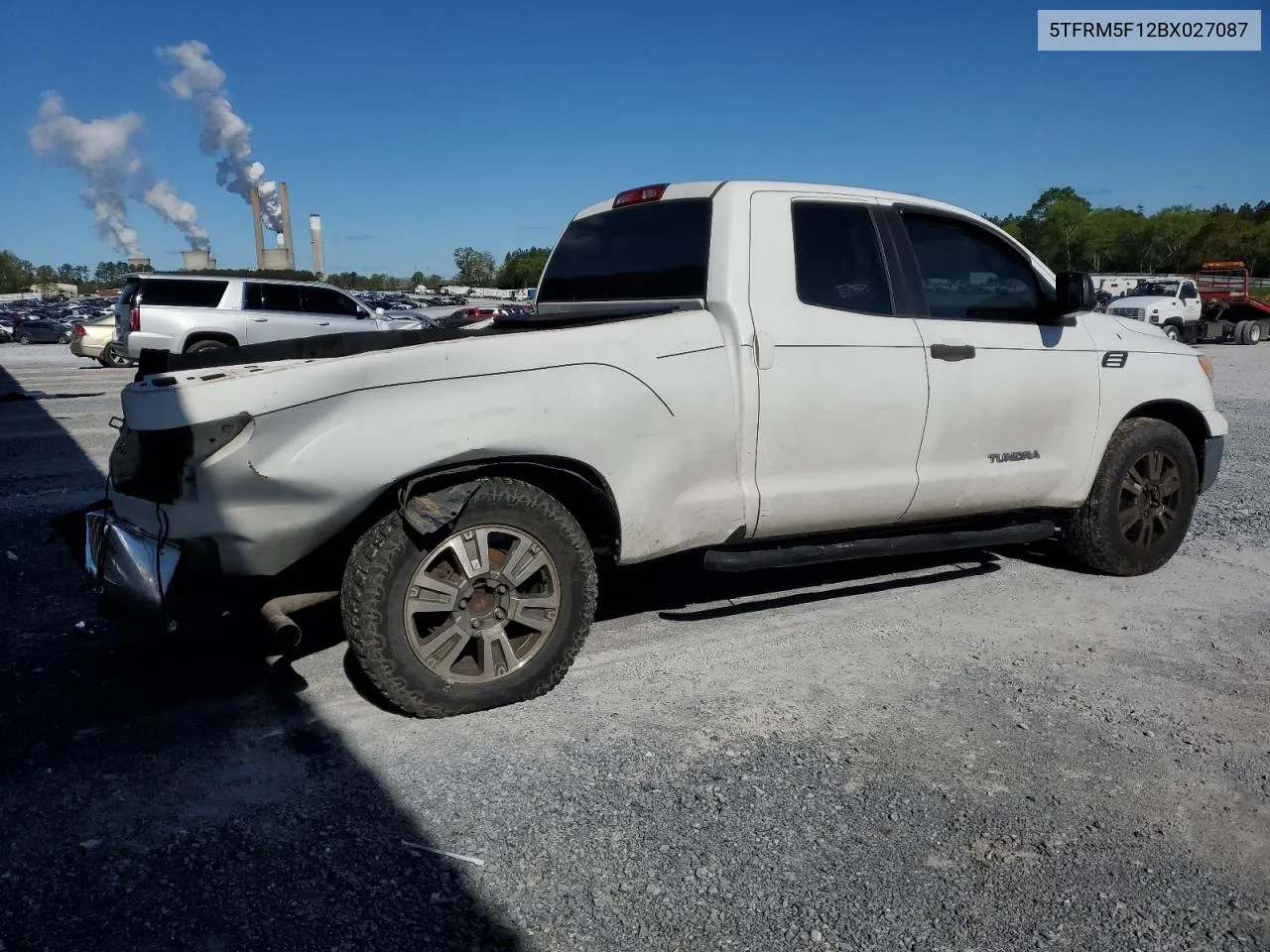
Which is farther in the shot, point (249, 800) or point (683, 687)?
point (683, 687)

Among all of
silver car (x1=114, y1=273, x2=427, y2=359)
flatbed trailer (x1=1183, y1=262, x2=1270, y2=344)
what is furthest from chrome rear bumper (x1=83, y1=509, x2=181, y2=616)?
flatbed trailer (x1=1183, y1=262, x2=1270, y2=344)

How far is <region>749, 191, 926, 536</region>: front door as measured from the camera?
4.00 m

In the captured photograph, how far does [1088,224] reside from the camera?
91.8 m

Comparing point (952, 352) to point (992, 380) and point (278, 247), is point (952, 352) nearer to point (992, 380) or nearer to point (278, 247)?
point (992, 380)

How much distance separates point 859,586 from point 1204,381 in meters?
2.29

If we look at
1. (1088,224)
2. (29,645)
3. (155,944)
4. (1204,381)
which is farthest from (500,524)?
(1088,224)

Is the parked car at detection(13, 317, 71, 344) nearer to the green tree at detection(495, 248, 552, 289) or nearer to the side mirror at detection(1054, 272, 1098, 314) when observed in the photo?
the side mirror at detection(1054, 272, 1098, 314)

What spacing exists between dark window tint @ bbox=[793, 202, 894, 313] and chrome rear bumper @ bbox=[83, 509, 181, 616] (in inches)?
103

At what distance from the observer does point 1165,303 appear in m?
28.8

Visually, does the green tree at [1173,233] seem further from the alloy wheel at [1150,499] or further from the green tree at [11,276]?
the green tree at [11,276]

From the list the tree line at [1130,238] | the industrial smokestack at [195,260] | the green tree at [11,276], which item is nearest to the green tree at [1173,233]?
the tree line at [1130,238]

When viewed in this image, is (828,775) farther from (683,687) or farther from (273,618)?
(273,618)

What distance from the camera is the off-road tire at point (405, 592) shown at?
3.29 meters

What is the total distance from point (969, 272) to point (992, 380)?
0.57 metres
